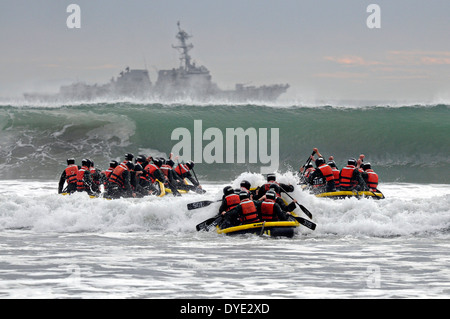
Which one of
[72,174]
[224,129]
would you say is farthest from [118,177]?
[224,129]

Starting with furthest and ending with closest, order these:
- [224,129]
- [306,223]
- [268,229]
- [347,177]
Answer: [224,129] < [347,177] < [306,223] < [268,229]

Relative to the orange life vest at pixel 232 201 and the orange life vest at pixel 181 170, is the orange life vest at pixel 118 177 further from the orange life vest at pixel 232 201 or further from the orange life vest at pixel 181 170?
the orange life vest at pixel 232 201

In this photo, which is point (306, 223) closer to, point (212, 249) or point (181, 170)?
point (212, 249)

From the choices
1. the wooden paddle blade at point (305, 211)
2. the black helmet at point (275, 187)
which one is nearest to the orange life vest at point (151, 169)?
the black helmet at point (275, 187)

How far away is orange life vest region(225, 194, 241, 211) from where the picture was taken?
15867mm

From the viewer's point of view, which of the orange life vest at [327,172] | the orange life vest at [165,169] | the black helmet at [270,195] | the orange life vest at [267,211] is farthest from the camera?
the orange life vest at [165,169]

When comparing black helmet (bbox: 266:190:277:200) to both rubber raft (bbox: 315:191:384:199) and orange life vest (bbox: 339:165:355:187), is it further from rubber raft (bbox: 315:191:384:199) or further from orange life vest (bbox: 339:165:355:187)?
orange life vest (bbox: 339:165:355:187)

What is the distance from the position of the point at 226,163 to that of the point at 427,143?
1081 centimetres

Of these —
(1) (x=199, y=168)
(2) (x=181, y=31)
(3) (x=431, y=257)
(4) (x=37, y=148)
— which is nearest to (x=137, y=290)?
(3) (x=431, y=257)

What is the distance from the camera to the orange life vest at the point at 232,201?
15867 millimetres

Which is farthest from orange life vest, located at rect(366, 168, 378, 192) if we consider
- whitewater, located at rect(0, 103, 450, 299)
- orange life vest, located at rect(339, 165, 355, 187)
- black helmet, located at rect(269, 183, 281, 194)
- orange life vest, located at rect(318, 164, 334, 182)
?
black helmet, located at rect(269, 183, 281, 194)

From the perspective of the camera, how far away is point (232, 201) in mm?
15891

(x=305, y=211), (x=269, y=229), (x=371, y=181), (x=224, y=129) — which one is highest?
(x=224, y=129)

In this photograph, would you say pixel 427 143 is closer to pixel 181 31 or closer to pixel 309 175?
pixel 309 175
